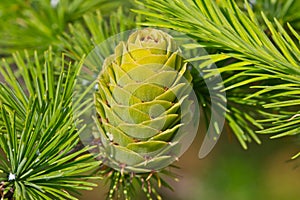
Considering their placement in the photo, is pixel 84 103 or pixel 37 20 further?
pixel 37 20

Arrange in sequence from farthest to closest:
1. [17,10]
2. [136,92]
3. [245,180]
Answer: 1. [245,180]
2. [17,10]
3. [136,92]

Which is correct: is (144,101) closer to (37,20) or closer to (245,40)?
(245,40)

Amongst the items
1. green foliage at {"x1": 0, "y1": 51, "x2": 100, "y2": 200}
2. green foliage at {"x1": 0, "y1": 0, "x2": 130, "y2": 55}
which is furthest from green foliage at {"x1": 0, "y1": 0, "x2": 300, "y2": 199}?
green foliage at {"x1": 0, "y1": 0, "x2": 130, "y2": 55}

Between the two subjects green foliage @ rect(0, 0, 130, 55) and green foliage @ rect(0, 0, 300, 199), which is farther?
green foliage @ rect(0, 0, 130, 55)

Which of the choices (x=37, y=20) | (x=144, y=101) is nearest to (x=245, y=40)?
(x=144, y=101)

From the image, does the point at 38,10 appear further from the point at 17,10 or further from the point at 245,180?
the point at 245,180

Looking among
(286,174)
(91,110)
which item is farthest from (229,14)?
(286,174)

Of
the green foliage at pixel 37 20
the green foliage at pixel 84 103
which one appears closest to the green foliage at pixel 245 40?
the green foliage at pixel 84 103

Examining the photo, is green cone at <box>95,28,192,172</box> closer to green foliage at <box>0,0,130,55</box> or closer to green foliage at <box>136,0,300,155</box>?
green foliage at <box>136,0,300,155</box>
